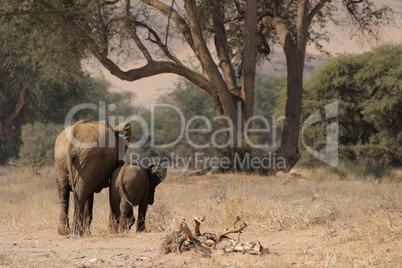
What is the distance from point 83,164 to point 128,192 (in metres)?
0.69

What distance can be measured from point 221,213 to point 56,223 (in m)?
2.41

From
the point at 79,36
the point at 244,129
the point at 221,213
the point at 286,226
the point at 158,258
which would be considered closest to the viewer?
the point at 158,258

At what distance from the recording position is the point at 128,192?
5.78 m

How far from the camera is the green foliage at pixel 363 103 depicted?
19469 mm

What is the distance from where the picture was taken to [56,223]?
6832 millimetres

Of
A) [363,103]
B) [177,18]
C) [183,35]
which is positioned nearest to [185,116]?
[363,103]

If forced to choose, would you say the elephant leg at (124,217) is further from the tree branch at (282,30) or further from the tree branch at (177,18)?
the tree branch at (282,30)

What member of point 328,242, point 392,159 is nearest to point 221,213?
point 328,242

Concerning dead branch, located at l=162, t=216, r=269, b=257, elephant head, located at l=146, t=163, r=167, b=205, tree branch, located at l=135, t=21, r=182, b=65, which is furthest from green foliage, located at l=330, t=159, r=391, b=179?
dead branch, located at l=162, t=216, r=269, b=257

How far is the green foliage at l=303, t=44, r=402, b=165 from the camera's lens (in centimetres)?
1947

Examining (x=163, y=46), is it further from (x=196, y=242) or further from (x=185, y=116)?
(x=185, y=116)

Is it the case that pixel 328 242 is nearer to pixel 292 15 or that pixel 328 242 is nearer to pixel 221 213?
pixel 221 213

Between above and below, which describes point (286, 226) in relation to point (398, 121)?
below

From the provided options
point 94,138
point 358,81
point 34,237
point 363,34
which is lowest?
point 34,237
